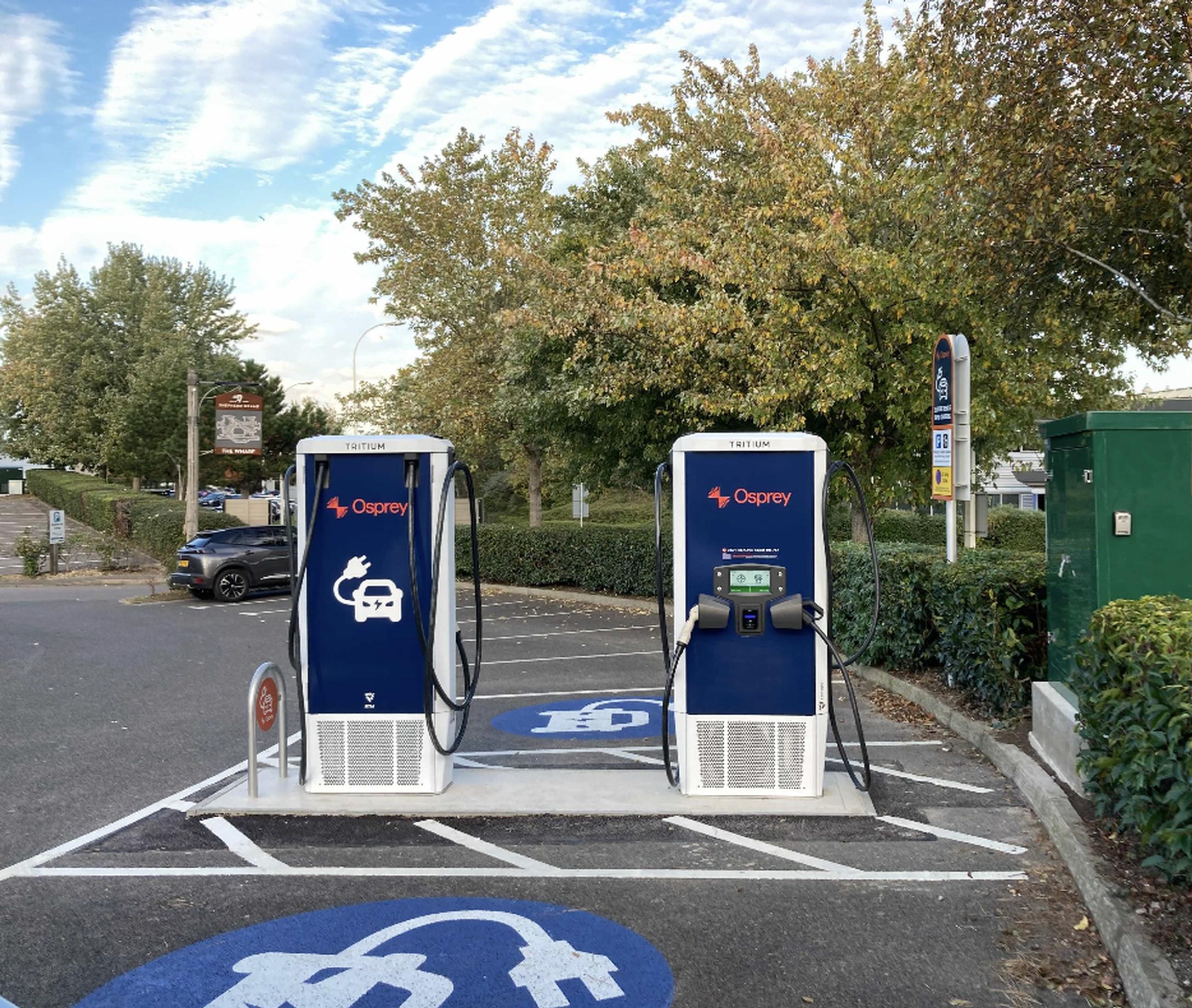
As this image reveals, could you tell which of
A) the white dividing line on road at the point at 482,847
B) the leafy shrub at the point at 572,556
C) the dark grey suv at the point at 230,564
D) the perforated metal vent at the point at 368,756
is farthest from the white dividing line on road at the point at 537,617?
the white dividing line on road at the point at 482,847

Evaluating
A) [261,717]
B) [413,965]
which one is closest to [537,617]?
[261,717]

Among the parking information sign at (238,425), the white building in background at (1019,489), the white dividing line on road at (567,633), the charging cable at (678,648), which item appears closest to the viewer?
the charging cable at (678,648)

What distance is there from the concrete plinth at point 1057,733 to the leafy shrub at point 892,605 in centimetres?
219

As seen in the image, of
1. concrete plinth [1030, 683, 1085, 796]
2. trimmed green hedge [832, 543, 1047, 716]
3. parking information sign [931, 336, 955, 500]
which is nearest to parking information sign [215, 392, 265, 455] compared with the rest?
trimmed green hedge [832, 543, 1047, 716]

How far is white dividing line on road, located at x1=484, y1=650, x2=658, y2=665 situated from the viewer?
40.9 feet

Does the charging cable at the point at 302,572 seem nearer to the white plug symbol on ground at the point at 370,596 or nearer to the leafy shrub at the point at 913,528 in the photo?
the white plug symbol on ground at the point at 370,596

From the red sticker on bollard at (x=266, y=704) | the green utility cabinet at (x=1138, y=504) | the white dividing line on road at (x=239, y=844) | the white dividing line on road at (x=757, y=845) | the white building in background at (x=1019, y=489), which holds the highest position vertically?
the white building in background at (x=1019, y=489)

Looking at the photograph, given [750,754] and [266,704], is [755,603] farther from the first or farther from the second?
[266,704]

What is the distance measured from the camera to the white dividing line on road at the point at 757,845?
5098 mm

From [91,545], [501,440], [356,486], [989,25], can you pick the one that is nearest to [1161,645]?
[356,486]

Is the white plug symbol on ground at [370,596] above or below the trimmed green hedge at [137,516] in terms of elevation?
below

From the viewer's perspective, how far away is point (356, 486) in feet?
20.7

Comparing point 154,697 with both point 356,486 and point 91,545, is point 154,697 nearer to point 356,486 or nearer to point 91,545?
point 356,486

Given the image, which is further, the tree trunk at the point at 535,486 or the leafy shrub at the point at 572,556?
the tree trunk at the point at 535,486
